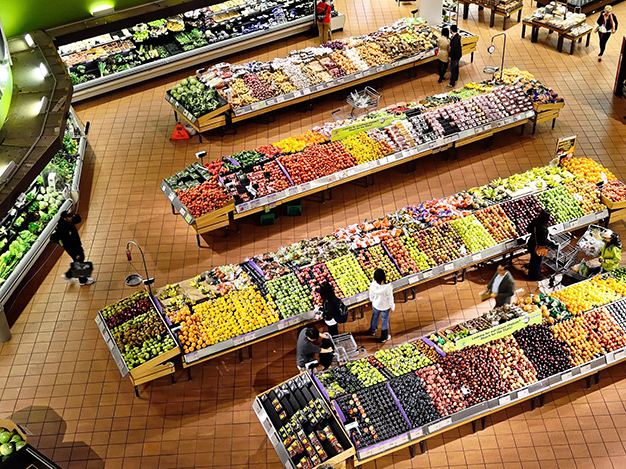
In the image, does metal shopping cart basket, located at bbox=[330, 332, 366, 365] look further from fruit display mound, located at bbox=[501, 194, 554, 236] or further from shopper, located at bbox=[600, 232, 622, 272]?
shopper, located at bbox=[600, 232, 622, 272]

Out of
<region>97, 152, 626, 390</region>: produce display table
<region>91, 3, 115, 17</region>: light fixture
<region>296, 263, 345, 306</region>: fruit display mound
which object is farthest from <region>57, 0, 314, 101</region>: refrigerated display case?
<region>296, 263, 345, 306</region>: fruit display mound

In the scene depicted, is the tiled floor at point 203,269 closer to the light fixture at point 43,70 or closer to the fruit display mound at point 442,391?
the fruit display mound at point 442,391

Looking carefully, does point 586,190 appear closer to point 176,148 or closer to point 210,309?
point 210,309

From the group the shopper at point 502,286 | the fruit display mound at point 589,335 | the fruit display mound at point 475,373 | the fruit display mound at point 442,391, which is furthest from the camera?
the shopper at point 502,286

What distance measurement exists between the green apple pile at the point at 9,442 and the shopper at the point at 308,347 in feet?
11.7

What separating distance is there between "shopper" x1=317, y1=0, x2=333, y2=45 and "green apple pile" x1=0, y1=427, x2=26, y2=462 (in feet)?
39.9

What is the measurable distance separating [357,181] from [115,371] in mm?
5814

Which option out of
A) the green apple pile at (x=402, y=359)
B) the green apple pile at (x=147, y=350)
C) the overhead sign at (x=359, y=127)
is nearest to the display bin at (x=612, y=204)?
the overhead sign at (x=359, y=127)

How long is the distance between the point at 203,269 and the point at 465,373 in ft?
16.1

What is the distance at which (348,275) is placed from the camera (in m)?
10.2

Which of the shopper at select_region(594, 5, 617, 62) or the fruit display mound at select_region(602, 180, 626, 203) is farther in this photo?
the shopper at select_region(594, 5, 617, 62)

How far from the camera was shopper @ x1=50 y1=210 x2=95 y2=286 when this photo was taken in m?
11.1

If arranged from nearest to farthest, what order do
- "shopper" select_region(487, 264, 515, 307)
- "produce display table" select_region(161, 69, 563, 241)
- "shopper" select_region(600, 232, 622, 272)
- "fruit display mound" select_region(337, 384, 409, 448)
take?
"fruit display mound" select_region(337, 384, 409, 448), "shopper" select_region(487, 264, 515, 307), "shopper" select_region(600, 232, 622, 272), "produce display table" select_region(161, 69, 563, 241)

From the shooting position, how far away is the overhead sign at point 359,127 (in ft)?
41.4
